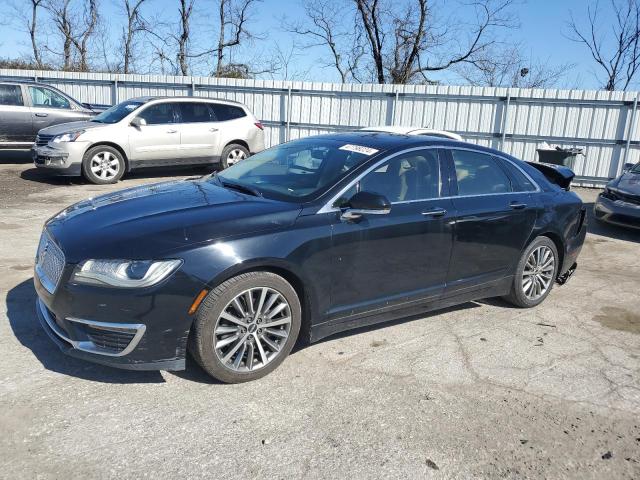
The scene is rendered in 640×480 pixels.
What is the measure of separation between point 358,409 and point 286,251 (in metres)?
1.06

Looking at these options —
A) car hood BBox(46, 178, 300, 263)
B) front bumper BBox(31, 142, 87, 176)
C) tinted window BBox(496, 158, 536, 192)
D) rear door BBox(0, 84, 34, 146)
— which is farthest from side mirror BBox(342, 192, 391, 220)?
rear door BBox(0, 84, 34, 146)

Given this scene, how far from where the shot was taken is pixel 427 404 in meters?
3.45

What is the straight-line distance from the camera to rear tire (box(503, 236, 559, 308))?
16.7ft

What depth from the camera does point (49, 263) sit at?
11.9 ft

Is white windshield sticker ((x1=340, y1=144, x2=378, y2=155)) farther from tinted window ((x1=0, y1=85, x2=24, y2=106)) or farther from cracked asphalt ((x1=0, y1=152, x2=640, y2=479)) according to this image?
tinted window ((x1=0, y1=85, x2=24, y2=106))

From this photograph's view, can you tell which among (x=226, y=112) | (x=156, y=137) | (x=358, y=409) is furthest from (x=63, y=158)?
(x=358, y=409)

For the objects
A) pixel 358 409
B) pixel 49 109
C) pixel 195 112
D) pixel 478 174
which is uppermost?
pixel 195 112

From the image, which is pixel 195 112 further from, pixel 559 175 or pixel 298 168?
pixel 298 168

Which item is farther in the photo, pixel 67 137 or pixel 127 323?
pixel 67 137

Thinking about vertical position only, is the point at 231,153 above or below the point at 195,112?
below

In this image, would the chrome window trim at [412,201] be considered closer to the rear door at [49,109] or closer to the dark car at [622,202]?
the dark car at [622,202]

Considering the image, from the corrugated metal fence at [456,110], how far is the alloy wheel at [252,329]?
40.6ft

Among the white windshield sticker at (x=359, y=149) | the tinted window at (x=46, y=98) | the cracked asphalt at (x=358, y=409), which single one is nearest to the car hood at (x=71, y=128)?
the tinted window at (x=46, y=98)

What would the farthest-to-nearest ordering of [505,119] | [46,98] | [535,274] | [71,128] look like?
[505,119]
[46,98]
[71,128]
[535,274]
